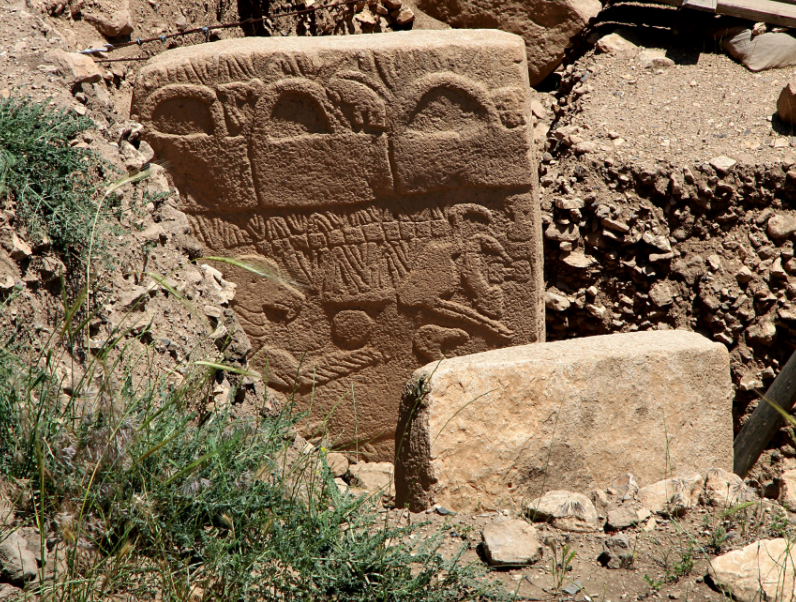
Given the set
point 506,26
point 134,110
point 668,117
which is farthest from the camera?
point 506,26

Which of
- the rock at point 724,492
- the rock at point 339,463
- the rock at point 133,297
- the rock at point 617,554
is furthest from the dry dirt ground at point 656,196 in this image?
the rock at point 617,554

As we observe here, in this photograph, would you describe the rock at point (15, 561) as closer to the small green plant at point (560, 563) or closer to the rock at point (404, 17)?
the small green plant at point (560, 563)

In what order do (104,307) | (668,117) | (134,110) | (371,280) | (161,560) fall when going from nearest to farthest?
1. (161,560)
2. (104,307)
3. (134,110)
4. (371,280)
5. (668,117)

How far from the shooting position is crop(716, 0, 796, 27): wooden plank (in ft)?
→ 13.6

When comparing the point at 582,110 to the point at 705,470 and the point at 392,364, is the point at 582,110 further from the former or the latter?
the point at 705,470

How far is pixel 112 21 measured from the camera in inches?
136

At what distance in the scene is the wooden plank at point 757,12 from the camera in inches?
163

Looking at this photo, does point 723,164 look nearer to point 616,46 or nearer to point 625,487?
point 616,46

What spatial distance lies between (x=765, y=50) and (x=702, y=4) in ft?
1.52

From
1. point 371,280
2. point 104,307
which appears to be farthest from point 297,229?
point 104,307

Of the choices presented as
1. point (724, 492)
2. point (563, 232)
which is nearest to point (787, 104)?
point (563, 232)

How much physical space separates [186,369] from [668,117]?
118 inches

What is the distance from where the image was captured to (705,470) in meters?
2.60

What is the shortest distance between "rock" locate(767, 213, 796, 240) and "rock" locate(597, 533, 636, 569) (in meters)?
2.25
